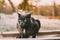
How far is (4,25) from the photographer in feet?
4.78

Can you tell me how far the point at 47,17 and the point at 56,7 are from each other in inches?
5.3

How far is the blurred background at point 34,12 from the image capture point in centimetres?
146

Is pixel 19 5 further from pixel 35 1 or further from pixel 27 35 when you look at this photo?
pixel 27 35

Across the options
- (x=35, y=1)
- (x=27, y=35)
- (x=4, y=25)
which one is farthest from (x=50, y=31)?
(x=4, y=25)

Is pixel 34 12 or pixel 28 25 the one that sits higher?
pixel 34 12

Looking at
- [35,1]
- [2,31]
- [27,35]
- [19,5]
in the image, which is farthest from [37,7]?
[2,31]

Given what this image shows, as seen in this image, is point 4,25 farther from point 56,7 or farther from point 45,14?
point 56,7

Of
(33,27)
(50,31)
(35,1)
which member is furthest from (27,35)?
(35,1)

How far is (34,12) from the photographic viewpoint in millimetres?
1478

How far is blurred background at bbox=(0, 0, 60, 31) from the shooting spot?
1458 millimetres

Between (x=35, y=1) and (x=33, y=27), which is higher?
(x=35, y=1)

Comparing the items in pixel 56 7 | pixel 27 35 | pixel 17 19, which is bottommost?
pixel 27 35

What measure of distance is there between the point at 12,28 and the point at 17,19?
0.10 meters

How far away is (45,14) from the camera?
1483mm
